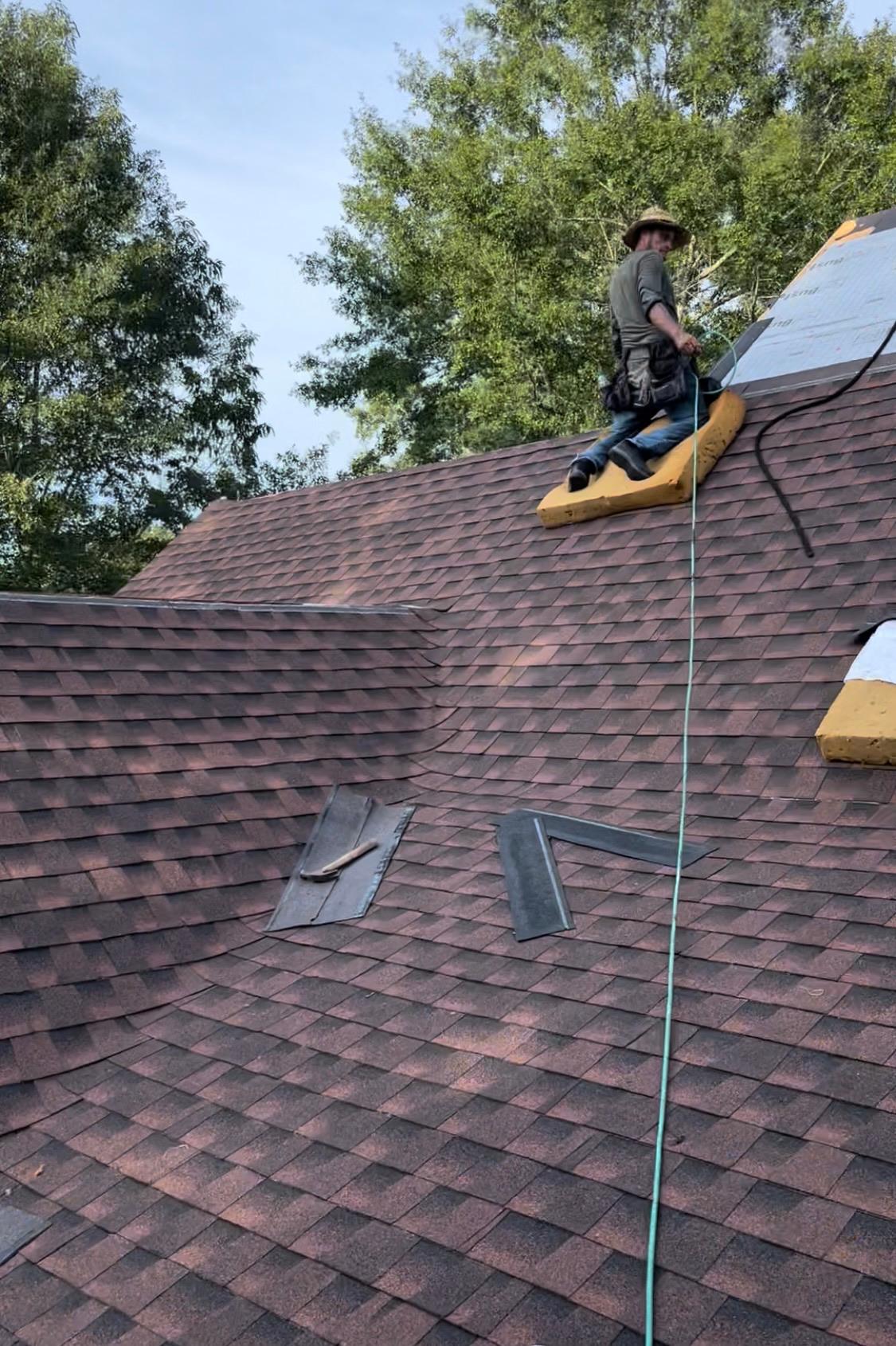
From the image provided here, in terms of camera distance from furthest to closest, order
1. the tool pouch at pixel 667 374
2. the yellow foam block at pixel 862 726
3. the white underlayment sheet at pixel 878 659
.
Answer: the tool pouch at pixel 667 374, the white underlayment sheet at pixel 878 659, the yellow foam block at pixel 862 726

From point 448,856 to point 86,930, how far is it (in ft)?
4.69

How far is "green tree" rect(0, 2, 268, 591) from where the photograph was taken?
20.3m

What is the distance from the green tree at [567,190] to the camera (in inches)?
815

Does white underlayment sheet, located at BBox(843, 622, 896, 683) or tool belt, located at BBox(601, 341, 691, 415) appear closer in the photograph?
white underlayment sheet, located at BBox(843, 622, 896, 683)

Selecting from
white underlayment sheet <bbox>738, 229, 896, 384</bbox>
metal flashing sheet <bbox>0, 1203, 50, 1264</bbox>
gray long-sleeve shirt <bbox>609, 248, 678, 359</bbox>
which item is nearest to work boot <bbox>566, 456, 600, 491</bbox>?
gray long-sleeve shirt <bbox>609, 248, 678, 359</bbox>

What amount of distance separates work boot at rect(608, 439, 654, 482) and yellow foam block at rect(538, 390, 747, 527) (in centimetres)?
4

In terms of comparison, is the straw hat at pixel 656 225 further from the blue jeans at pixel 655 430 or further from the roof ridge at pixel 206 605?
the roof ridge at pixel 206 605

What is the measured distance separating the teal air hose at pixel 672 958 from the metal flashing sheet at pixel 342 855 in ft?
4.08

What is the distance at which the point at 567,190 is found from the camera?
69.6 feet

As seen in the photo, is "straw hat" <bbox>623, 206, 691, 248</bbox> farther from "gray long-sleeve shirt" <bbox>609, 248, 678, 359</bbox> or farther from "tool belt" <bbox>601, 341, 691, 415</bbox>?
"tool belt" <bbox>601, 341, 691, 415</bbox>

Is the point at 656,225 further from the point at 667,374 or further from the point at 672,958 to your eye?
the point at 672,958

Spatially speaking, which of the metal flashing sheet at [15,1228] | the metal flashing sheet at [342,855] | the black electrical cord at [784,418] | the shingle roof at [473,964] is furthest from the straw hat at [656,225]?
the metal flashing sheet at [15,1228]

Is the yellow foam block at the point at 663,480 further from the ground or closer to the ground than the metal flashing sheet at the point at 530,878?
further from the ground

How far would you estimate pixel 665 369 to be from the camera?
6.39 meters
